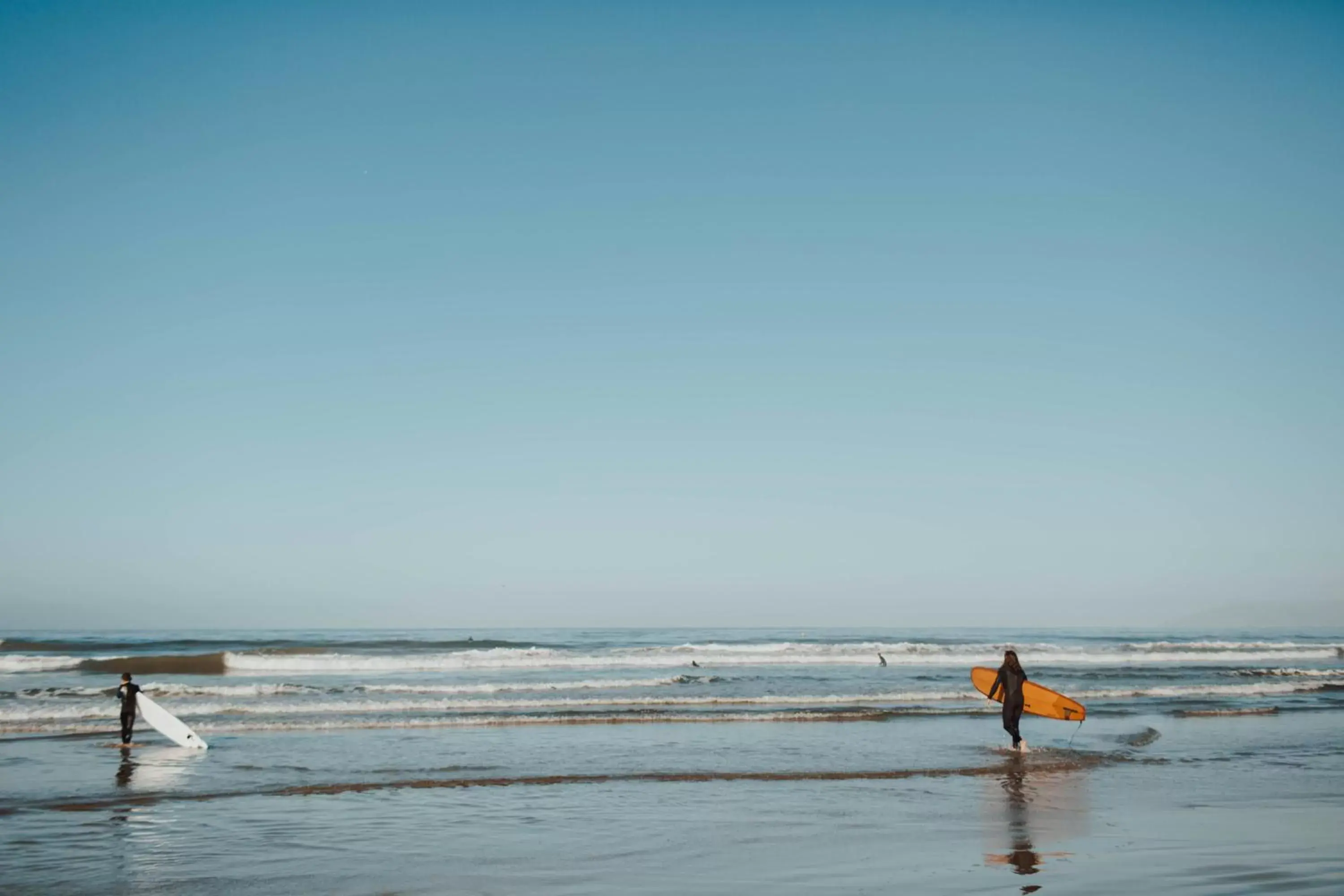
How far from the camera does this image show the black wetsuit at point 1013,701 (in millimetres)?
17656

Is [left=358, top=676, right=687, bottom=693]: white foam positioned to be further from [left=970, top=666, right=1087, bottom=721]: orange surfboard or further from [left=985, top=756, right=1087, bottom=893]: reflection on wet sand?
[left=985, top=756, right=1087, bottom=893]: reflection on wet sand

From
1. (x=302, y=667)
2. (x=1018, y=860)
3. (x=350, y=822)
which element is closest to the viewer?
(x=1018, y=860)

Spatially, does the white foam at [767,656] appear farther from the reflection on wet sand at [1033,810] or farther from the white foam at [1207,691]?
the reflection on wet sand at [1033,810]

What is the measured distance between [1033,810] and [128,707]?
1629 centimetres

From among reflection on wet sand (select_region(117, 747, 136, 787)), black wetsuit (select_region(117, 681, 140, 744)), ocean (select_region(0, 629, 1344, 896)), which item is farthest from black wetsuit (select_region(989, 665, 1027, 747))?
black wetsuit (select_region(117, 681, 140, 744))

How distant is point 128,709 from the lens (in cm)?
1856

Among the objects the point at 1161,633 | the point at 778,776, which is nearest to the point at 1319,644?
the point at 1161,633

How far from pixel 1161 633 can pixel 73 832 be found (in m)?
79.2

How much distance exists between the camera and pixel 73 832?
11414 mm

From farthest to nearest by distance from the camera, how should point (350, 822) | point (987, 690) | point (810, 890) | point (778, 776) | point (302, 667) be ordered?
point (302, 667), point (987, 690), point (778, 776), point (350, 822), point (810, 890)

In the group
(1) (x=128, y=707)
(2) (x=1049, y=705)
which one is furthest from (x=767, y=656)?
(1) (x=128, y=707)

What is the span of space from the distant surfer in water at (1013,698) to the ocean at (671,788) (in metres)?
0.45

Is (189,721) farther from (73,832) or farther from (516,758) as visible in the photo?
(73,832)

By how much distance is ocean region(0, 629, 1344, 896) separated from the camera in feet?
30.4
